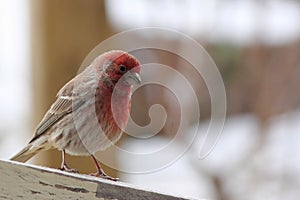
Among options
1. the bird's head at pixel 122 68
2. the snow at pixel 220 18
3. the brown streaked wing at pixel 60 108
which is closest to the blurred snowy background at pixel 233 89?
the snow at pixel 220 18

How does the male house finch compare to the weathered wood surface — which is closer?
the weathered wood surface

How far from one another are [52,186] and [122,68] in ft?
1.86

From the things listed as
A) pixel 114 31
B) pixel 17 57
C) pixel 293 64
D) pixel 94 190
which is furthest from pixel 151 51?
pixel 94 190

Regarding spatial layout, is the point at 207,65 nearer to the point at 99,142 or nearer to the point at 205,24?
the point at 205,24

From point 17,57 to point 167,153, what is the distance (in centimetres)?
95

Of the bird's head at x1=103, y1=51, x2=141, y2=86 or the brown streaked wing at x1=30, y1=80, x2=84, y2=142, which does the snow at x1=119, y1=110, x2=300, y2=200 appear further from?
the bird's head at x1=103, y1=51, x2=141, y2=86

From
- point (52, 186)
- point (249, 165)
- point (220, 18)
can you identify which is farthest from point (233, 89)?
point (52, 186)

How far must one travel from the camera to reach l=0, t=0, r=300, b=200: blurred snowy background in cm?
376

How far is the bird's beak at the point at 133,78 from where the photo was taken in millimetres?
1872

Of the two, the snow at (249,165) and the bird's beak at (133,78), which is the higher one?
the snow at (249,165)

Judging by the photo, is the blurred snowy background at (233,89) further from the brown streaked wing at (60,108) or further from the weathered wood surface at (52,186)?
the weathered wood surface at (52,186)

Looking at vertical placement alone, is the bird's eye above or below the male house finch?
above

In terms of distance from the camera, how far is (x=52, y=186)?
1.39 metres

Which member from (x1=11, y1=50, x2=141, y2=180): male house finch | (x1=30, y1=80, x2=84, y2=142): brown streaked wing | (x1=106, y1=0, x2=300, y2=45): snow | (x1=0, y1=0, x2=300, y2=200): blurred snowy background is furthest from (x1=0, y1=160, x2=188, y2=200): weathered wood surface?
(x1=106, y1=0, x2=300, y2=45): snow
